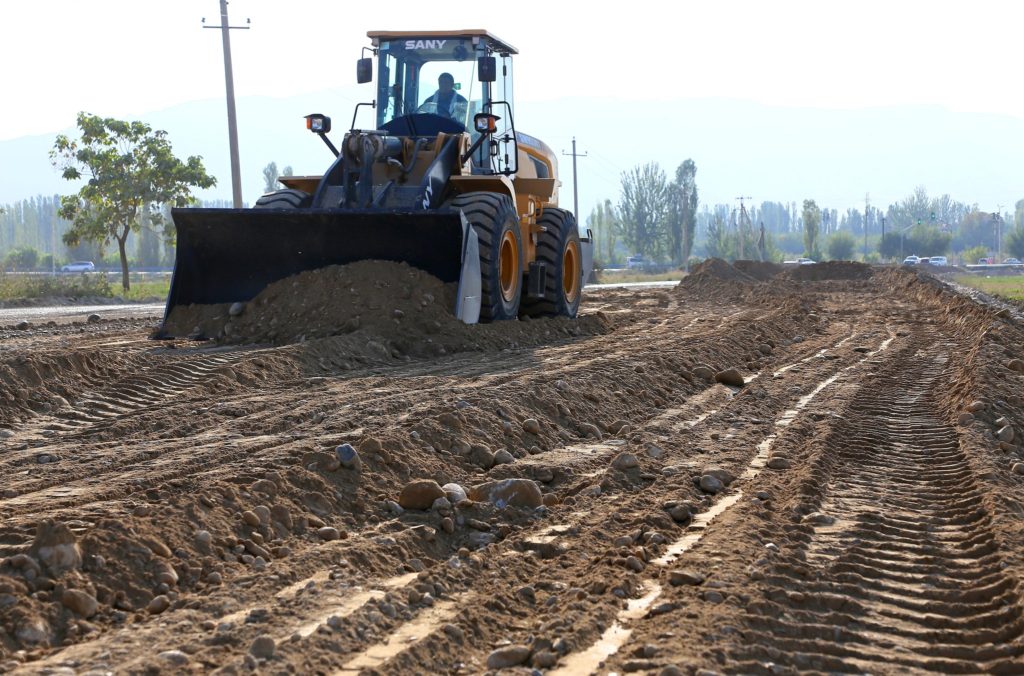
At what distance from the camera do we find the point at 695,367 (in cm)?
1112

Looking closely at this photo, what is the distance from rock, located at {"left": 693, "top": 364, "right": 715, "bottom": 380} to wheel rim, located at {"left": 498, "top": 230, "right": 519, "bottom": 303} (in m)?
3.09

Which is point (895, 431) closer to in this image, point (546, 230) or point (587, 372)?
point (587, 372)

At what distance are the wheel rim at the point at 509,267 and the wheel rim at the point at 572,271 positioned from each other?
231 centimetres

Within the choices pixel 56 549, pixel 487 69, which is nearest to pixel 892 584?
pixel 56 549

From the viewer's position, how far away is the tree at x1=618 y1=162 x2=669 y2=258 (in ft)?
351

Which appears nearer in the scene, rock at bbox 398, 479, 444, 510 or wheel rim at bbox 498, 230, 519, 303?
rock at bbox 398, 479, 444, 510

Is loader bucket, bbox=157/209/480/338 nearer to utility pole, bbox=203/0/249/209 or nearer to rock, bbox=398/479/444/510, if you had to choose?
rock, bbox=398/479/444/510

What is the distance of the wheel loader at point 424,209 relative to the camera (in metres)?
12.1

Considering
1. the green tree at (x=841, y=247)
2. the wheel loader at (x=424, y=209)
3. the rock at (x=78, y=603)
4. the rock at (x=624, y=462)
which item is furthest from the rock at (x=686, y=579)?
the green tree at (x=841, y=247)

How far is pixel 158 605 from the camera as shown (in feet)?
14.0

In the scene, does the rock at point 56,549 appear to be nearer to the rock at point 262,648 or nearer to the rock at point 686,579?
the rock at point 262,648

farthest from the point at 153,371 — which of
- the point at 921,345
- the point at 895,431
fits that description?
the point at 921,345

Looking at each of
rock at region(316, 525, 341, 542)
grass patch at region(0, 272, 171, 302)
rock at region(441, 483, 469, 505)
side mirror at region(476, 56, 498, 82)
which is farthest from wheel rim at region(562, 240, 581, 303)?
grass patch at region(0, 272, 171, 302)

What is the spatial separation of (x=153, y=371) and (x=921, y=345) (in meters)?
9.43
